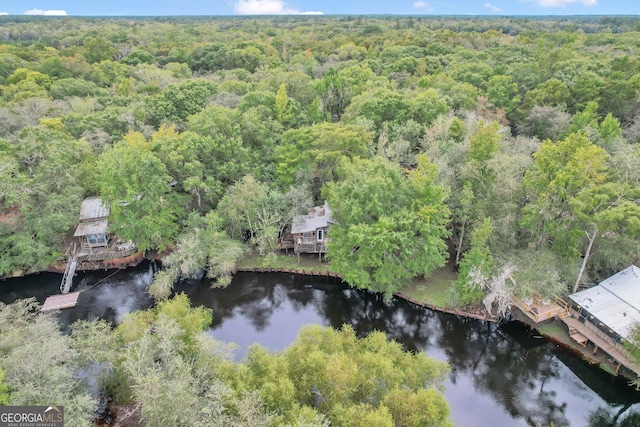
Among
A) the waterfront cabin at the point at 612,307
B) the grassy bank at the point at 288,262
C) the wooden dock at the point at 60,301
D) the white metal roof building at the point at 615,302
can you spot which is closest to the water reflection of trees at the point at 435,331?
the grassy bank at the point at 288,262

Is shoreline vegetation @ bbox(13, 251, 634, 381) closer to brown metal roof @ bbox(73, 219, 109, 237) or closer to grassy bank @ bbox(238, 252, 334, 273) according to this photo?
grassy bank @ bbox(238, 252, 334, 273)

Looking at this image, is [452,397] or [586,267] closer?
[452,397]

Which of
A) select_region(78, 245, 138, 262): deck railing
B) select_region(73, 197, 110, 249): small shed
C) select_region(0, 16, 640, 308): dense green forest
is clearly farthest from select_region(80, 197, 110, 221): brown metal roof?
select_region(78, 245, 138, 262): deck railing

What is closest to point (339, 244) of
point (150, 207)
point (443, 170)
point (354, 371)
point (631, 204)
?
point (443, 170)

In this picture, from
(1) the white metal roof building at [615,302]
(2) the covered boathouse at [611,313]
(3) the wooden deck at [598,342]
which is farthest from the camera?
(1) the white metal roof building at [615,302]

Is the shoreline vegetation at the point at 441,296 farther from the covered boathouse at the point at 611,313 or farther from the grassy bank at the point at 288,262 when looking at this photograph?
the covered boathouse at the point at 611,313

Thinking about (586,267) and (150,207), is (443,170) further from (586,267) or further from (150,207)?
(150,207)
